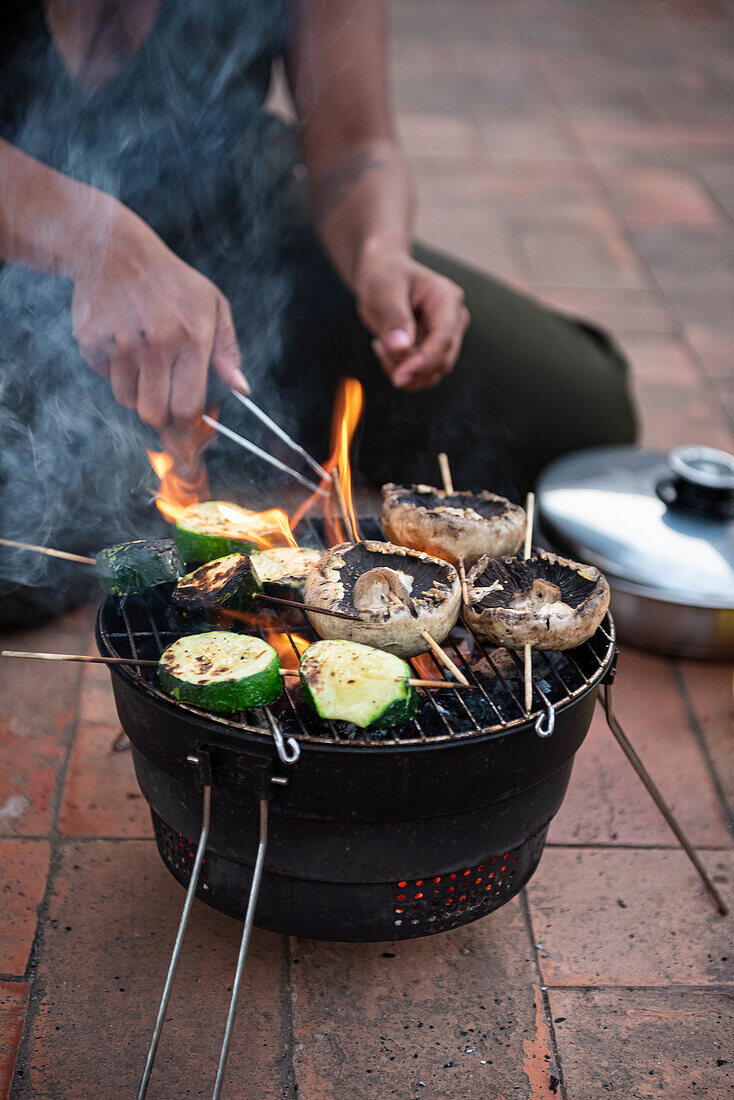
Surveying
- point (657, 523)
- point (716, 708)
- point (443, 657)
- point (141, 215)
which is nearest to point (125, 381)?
point (443, 657)

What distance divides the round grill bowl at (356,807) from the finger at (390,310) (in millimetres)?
1076

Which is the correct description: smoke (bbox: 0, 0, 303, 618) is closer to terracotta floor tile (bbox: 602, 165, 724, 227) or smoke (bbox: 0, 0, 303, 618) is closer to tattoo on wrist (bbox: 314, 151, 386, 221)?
tattoo on wrist (bbox: 314, 151, 386, 221)

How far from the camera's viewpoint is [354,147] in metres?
3.39

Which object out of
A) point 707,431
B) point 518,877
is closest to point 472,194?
point 707,431

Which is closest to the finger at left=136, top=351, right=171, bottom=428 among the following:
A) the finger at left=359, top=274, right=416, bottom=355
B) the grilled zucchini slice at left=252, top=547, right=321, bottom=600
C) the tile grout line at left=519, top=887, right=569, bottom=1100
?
the grilled zucchini slice at left=252, top=547, right=321, bottom=600

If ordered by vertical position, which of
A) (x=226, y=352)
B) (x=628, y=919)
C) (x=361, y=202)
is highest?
(x=226, y=352)

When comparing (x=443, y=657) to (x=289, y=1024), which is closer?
(x=443, y=657)

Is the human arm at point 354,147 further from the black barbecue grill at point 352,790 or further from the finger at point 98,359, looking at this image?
the black barbecue grill at point 352,790

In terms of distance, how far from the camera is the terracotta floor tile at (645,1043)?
1954mm

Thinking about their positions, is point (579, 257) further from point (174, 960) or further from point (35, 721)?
point (174, 960)

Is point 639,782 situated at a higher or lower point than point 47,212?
lower

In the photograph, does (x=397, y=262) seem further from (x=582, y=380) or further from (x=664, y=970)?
(x=664, y=970)

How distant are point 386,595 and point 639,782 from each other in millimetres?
1261

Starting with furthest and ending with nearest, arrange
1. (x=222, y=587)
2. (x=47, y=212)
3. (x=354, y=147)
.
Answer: (x=354, y=147) → (x=47, y=212) → (x=222, y=587)
